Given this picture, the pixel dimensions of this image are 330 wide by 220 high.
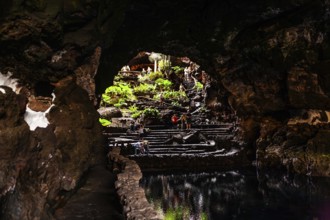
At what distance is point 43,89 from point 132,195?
4262 millimetres

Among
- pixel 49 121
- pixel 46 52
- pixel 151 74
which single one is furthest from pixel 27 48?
pixel 151 74

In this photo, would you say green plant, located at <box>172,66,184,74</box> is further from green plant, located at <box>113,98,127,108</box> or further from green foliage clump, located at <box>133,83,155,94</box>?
green plant, located at <box>113,98,127,108</box>

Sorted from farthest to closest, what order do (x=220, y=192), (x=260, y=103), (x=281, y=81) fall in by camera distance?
(x=260, y=103) → (x=281, y=81) → (x=220, y=192)

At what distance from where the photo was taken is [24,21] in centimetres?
848

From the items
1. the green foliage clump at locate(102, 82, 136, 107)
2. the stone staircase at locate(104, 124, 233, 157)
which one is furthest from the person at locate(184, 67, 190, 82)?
the stone staircase at locate(104, 124, 233, 157)

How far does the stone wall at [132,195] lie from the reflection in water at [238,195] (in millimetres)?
2463

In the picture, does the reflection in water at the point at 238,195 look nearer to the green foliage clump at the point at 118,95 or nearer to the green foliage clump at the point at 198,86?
the green foliage clump at the point at 118,95

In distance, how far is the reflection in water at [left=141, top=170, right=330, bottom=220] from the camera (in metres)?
12.7

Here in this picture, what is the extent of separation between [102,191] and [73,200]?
3.66 feet

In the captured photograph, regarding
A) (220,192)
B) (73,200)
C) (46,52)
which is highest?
(46,52)

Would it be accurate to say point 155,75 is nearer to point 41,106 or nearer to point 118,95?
point 118,95

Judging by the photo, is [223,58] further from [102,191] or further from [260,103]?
[102,191]

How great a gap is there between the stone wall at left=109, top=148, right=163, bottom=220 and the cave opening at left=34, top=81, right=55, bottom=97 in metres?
3.43

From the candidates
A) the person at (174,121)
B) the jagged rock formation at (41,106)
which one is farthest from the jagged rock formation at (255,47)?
the person at (174,121)
